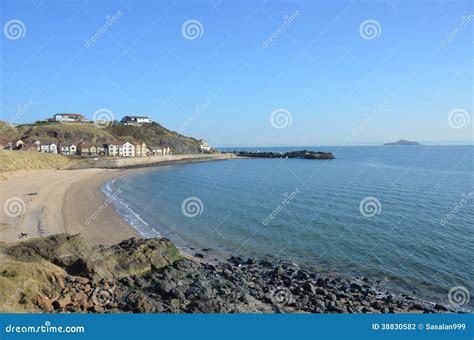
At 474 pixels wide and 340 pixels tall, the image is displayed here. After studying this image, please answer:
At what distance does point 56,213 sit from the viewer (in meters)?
30.1

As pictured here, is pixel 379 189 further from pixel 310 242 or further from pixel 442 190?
pixel 310 242

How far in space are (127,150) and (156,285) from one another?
89.4m

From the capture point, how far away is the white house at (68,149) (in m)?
93.2

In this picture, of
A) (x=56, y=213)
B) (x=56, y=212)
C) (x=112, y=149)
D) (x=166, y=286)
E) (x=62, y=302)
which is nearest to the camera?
(x=62, y=302)

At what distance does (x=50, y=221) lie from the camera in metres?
26.9

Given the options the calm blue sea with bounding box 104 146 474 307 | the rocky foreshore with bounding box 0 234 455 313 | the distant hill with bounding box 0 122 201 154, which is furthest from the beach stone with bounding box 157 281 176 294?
the distant hill with bounding box 0 122 201 154

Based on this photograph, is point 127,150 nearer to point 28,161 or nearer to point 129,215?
point 28,161

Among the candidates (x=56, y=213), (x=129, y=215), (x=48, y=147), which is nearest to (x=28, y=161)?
(x=48, y=147)

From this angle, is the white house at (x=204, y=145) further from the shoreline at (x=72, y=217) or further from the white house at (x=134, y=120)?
the shoreline at (x=72, y=217)

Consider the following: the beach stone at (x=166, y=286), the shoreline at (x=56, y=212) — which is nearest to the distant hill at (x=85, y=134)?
the shoreline at (x=56, y=212)

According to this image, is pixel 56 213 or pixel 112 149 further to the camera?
pixel 112 149

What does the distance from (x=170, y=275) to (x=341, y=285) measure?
7226 mm

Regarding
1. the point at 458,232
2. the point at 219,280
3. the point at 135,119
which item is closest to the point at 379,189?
the point at 458,232

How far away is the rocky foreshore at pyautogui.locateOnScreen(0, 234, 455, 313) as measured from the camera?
12.0m
